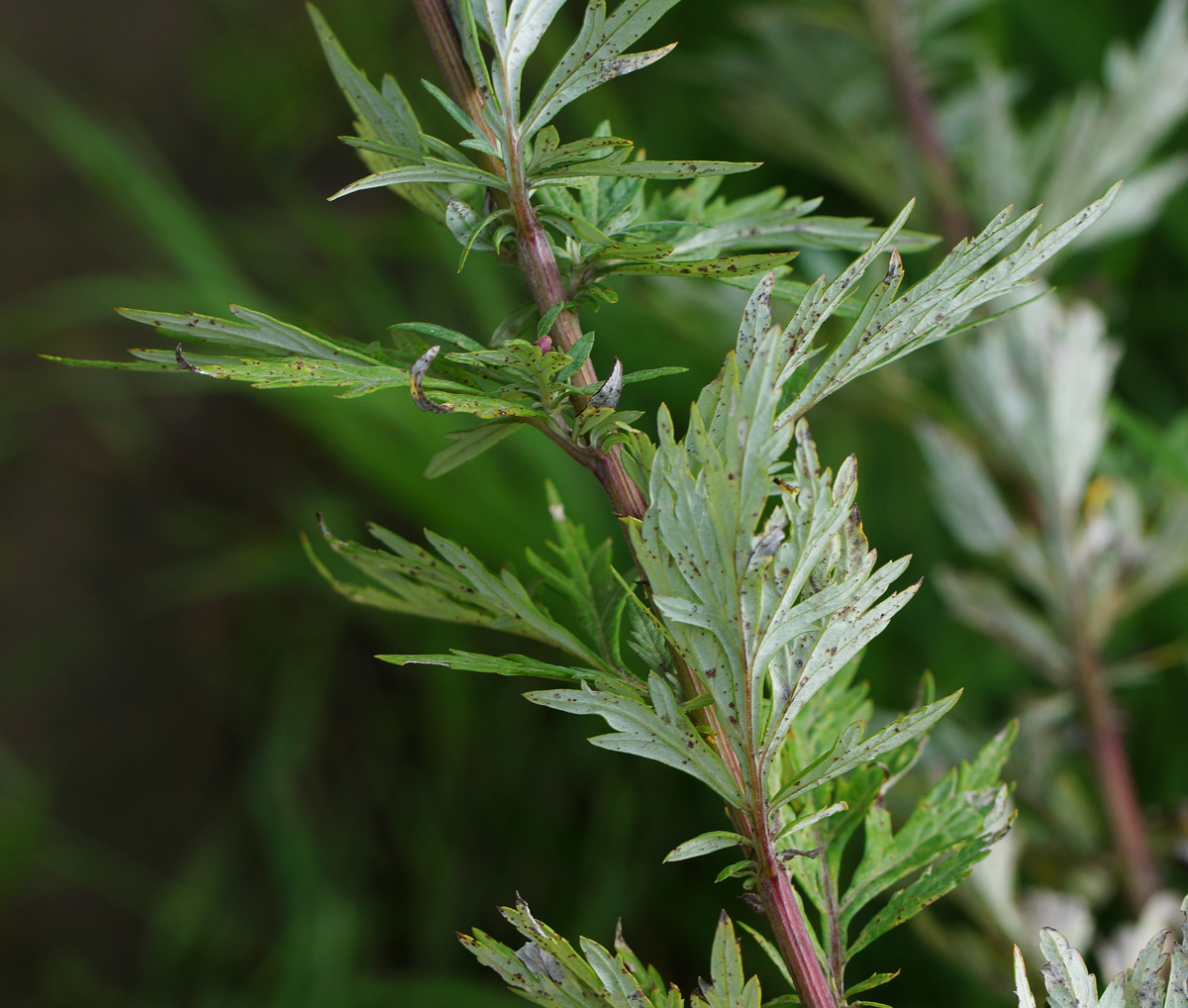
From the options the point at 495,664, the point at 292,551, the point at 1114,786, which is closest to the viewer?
the point at 495,664

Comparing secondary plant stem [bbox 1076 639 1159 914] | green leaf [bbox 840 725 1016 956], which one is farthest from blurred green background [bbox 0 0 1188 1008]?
green leaf [bbox 840 725 1016 956]

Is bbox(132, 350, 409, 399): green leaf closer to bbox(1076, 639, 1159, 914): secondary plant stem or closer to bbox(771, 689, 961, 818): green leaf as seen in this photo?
bbox(771, 689, 961, 818): green leaf

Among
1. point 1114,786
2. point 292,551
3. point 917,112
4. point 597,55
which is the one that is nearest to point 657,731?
point 597,55

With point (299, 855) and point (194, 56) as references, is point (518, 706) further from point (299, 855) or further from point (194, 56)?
point (194, 56)

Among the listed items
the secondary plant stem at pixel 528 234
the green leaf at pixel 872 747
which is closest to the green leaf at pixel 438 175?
the secondary plant stem at pixel 528 234

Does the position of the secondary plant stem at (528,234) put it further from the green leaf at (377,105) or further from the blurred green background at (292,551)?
the blurred green background at (292,551)

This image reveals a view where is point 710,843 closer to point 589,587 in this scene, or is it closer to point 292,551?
point 589,587

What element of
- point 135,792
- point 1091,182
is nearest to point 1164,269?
point 1091,182
